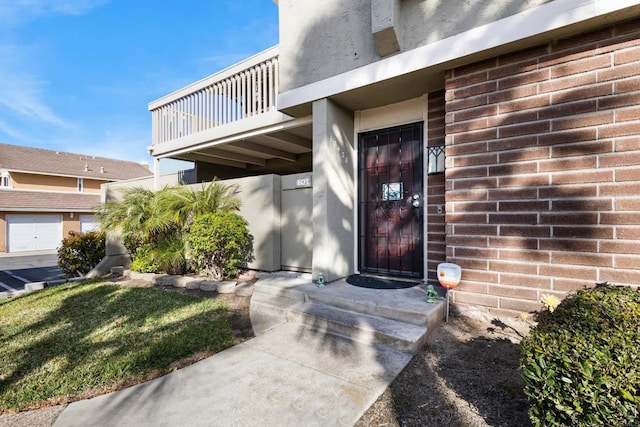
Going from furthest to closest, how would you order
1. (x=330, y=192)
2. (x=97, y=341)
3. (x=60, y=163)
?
(x=60, y=163) < (x=330, y=192) < (x=97, y=341)

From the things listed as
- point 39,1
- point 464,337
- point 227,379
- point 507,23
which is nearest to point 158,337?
point 227,379

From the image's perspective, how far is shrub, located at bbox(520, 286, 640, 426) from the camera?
135 centimetres

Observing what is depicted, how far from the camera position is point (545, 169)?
311 centimetres

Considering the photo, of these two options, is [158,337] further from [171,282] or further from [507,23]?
[507,23]

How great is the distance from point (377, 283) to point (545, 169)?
2.54m

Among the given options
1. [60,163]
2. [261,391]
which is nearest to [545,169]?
[261,391]

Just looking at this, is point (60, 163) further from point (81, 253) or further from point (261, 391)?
point (261, 391)

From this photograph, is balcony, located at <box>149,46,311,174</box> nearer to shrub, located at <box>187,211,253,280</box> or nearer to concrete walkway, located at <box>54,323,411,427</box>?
shrub, located at <box>187,211,253,280</box>

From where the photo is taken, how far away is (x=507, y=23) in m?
3.11

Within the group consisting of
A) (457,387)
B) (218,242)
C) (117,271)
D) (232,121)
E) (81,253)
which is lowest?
(117,271)

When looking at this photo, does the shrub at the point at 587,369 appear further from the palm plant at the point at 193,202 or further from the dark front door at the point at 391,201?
the palm plant at the point at 193,202

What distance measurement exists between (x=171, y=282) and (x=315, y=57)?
16.1 ft

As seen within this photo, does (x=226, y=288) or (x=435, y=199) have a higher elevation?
(x=435, y=199)

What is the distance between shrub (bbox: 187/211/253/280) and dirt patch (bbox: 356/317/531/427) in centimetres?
356
